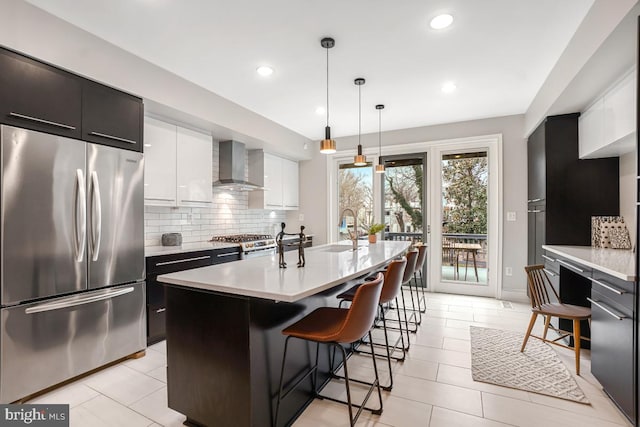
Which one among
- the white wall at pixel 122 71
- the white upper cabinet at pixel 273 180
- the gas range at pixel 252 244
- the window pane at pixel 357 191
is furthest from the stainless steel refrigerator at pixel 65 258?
the window pane at pixel 357 191

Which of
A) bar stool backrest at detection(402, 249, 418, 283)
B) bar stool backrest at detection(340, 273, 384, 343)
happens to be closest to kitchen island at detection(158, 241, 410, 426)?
bar stool backrest at detection(340, 273, 384, 343)

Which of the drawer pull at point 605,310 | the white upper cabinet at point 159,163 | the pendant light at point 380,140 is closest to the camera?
the drawer pull at point 605,310

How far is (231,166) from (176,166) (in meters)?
0.91

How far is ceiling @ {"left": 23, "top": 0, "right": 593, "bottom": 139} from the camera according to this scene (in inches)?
87.5

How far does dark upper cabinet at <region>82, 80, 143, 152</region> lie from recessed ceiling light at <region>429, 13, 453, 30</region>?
2535 millimetres

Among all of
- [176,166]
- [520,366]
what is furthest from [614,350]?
[176,166]

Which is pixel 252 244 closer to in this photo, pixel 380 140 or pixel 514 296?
pixel 380 140

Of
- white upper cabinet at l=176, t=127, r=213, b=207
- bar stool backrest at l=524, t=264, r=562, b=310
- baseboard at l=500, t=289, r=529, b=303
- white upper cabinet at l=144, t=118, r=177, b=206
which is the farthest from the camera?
baseboard at l=500, t=289, r=529, b=303

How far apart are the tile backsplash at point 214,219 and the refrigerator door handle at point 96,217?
1135 mm

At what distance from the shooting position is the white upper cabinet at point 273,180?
5070mm

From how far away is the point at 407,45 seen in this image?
106 inches

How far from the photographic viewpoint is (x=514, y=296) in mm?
4605

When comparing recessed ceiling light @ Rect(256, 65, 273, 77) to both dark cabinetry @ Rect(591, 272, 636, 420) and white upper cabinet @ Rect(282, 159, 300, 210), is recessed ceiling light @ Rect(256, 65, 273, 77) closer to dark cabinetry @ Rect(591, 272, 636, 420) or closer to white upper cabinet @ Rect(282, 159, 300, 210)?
white upper cabinet @ Rect(282, 159, 300, 210)

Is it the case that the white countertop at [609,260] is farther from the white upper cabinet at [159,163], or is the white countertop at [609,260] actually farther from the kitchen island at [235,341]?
the white upper cabinet at [159,163]
